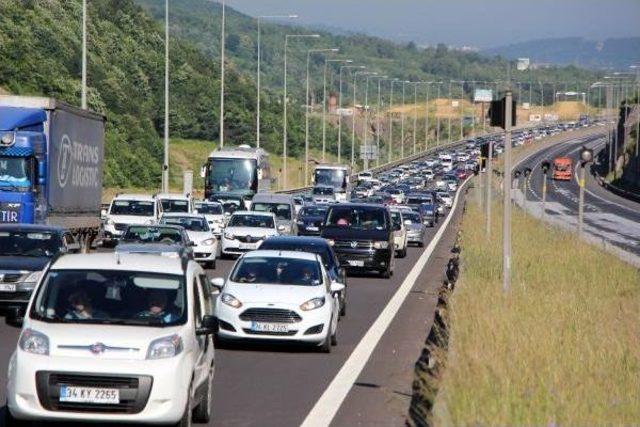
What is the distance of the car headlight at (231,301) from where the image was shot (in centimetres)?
2297

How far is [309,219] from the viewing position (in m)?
62.7

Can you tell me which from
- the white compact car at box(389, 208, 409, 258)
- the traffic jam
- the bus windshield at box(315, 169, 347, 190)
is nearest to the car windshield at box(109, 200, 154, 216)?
the traffic jam

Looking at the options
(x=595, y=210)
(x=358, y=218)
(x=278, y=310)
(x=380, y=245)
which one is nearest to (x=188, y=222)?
(x=358, y=218)

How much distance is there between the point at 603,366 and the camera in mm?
15391

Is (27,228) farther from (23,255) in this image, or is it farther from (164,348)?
(164,348)

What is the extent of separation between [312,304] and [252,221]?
87.9 feet

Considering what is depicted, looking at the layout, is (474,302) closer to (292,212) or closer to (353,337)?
(353,337)

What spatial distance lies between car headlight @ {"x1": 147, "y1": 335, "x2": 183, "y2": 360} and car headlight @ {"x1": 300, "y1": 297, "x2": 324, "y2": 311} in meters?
8.73

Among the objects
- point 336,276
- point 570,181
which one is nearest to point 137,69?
point 570,181

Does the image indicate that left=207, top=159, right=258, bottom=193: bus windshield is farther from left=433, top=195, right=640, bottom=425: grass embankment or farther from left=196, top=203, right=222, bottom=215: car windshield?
left=433, top=195, right=640, bottom=425: grass embankment

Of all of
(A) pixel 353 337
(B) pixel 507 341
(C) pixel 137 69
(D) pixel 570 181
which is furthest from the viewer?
Answer: (D) pixel 570 181

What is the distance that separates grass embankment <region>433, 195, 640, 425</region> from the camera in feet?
38.5

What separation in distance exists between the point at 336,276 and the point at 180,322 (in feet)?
47.7

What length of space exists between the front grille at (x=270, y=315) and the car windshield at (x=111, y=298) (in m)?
7.62
